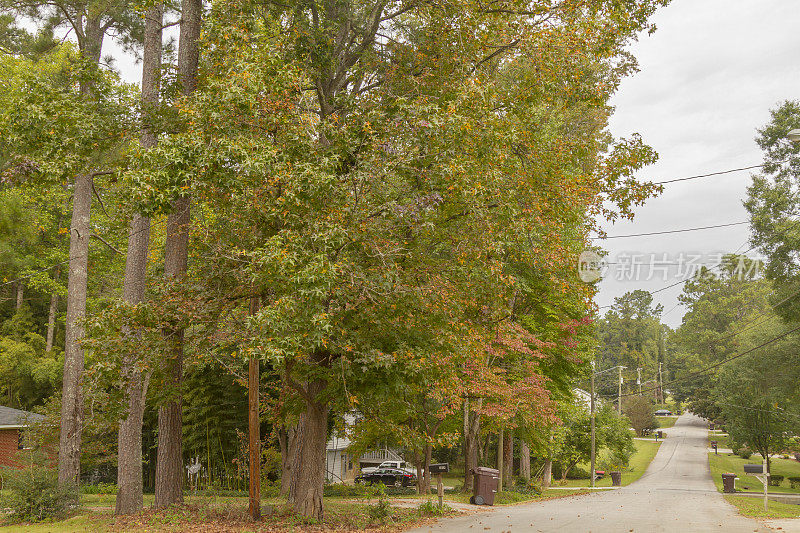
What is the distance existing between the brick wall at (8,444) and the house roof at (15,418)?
1.87 ft

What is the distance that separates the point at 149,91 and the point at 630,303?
122464 mm

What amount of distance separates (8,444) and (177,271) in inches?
680

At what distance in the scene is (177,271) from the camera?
13.7 metres

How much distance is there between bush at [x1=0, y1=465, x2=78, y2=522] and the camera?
530 inches

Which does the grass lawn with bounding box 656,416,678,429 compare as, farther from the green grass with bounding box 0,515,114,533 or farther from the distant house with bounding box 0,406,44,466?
the green grass with bounding box 0,515,114,533

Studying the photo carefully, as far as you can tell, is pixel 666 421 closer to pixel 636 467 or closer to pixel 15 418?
pixel 636 467

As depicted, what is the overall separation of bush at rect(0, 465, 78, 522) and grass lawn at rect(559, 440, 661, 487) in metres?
32.4

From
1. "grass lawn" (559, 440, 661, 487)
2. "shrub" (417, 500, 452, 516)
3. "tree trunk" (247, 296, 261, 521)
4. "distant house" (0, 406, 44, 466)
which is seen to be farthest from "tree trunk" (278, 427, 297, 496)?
"grass lawn" (559, 440, 661, 487)

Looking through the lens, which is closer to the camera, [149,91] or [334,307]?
[334,307]

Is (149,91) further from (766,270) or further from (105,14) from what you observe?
(766,270)

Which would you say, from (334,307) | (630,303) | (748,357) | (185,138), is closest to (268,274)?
(334,307)

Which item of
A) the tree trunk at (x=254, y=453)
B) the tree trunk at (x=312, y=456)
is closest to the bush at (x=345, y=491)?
the tree trunk at (x=312, y=456)

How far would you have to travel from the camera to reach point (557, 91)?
1271 cm

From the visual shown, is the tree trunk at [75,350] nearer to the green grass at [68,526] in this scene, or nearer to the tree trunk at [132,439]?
the green grass at [68,526]
